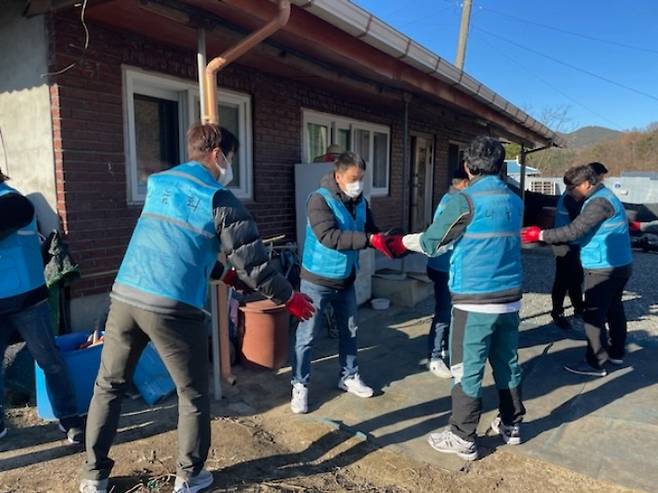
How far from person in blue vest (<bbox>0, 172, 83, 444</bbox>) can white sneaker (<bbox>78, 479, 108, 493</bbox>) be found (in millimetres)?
575

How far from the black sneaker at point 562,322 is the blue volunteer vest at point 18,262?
16.7 ft

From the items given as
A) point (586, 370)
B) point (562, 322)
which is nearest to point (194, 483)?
Result: point (586, 370)

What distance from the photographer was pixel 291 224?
6293mm

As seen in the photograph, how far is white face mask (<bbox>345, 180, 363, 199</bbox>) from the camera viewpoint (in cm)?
334

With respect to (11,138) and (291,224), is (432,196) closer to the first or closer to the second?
(291,224)

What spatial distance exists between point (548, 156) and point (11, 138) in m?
38.1

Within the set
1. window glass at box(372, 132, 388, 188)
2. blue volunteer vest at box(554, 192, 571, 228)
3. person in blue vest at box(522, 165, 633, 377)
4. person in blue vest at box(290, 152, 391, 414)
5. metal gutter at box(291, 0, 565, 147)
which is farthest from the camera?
window glass at box(372, 132, 388, 188)

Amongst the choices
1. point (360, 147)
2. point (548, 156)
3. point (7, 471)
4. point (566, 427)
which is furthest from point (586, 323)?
point (548, 156)

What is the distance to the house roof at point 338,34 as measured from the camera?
11.3 feet

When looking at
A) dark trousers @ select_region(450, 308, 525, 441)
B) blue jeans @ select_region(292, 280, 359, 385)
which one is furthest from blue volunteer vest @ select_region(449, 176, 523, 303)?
blue jeans @ select_region(292, 280, 359, 385)

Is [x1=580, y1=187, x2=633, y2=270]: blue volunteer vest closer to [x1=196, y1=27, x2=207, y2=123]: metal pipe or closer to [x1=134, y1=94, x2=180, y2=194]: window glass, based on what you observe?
[x1=196, y1=27, x2=207, y2=123]: metal pipe

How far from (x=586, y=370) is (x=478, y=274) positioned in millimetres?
2182

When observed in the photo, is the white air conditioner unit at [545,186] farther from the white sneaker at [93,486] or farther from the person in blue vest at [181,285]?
the white sneaker at [93,486]

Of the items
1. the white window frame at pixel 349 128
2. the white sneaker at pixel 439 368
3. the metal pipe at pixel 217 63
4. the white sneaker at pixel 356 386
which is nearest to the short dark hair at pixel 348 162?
the metal pipe at pixel 217 63
